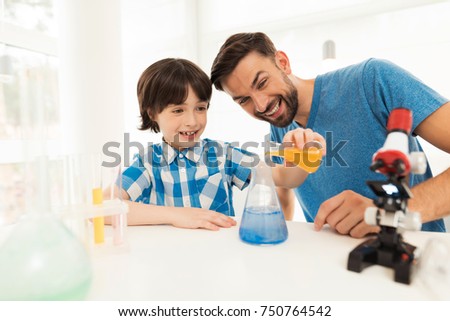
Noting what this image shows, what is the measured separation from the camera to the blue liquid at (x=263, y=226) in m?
0.64

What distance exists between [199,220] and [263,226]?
0.20 m

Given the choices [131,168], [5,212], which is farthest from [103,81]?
[5,212]

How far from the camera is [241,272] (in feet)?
1.72

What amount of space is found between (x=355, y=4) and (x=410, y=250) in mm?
2269

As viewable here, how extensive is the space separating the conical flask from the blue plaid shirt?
1.36ft

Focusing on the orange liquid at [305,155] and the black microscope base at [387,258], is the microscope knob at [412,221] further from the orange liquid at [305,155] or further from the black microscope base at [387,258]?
the orange liquid at [305,155]

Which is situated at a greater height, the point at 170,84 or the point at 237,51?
the point at 237,51

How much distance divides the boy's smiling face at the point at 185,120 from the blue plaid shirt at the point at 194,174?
0.15 feet

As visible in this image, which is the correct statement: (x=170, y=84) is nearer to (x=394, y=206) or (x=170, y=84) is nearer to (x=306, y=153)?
(x=306, y=153)

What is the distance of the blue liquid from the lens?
2.09ft

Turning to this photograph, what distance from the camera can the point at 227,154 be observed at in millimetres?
1120

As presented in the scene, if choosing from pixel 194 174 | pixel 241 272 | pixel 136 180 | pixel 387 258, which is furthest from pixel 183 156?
pixel 387 258

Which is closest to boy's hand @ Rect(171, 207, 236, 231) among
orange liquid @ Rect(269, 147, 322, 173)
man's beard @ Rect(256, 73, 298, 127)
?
orange liquid @ Rect(269, 147, 322, 173)

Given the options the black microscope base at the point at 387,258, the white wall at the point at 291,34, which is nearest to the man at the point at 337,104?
the black microscope base at the point at 387,258
